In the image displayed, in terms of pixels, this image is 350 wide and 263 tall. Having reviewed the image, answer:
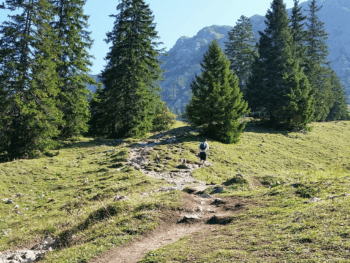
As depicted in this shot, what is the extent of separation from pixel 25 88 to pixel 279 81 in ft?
108

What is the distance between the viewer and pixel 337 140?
33.9 meters

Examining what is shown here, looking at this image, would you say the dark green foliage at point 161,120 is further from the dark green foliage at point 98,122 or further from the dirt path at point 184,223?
the dirt path at point 184,223

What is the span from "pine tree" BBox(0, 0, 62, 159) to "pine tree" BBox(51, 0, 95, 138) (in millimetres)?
3963

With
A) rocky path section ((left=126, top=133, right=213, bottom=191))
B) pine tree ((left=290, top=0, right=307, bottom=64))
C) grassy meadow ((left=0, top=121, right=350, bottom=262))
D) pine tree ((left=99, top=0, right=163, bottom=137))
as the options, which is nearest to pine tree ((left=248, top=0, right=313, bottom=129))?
pine tree ((left=290, top=0, right=307, bottom=64))

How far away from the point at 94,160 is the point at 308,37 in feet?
167

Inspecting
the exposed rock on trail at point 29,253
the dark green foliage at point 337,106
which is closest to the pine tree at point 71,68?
the exposed rock on trail at point 29,253

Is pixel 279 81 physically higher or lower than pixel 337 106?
higher

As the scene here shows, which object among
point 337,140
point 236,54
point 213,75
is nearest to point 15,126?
point 213,75

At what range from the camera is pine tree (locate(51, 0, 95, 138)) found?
24.7 m

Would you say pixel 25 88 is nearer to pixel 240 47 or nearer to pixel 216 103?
pixel 216 103

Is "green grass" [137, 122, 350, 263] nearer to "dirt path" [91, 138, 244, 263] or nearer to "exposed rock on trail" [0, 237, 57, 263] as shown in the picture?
"dirt path" [91, 138, 244, 263]

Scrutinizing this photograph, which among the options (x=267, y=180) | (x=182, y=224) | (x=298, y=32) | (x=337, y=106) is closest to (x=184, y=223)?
(x=182, y=224)

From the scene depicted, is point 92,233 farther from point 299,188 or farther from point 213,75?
point 213,75

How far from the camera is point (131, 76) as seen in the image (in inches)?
1079
